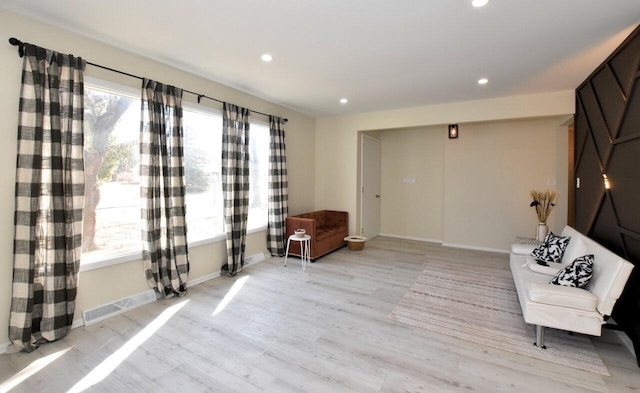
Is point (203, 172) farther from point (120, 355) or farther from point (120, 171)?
point (120, 355)

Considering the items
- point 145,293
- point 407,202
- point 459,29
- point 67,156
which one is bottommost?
point 145,293

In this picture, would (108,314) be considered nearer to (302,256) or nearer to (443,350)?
(302,256)

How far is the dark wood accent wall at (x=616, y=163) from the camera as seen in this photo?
2396mm

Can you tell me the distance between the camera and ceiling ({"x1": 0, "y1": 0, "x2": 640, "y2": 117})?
2191 millimetres

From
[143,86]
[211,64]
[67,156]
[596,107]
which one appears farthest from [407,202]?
[67,156]

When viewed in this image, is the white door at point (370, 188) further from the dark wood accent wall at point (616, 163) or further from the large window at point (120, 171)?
the dark wood accent wall at point (616, 163)

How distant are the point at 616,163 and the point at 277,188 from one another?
4.20 m

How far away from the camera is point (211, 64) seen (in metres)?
3.33

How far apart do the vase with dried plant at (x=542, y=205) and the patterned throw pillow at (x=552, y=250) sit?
109 centimetres

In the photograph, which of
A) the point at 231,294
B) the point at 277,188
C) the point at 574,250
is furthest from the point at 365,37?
the point at 231,294

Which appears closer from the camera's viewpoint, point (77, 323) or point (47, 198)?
point (47, 198)

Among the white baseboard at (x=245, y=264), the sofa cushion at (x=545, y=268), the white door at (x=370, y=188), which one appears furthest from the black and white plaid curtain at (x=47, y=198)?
the white door at (x=370, y=188)

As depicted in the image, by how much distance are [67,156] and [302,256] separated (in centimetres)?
310

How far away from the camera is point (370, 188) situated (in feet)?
21.0
